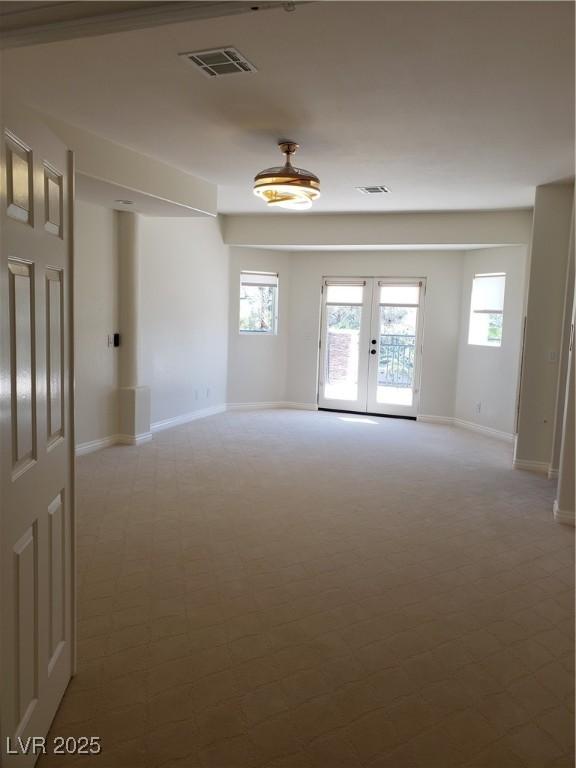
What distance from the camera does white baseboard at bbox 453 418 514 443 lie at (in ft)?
25.3

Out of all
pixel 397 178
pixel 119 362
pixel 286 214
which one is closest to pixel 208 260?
pixel 286 214

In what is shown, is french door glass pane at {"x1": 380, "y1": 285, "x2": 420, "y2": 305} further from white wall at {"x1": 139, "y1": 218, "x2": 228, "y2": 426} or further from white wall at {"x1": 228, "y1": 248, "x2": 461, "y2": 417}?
white wall at {"x1": 139, "y1": 218, "x2": 228, "y2": 426}

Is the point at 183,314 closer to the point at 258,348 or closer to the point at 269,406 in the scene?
the point at 258,348

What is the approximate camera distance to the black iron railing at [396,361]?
356 inches

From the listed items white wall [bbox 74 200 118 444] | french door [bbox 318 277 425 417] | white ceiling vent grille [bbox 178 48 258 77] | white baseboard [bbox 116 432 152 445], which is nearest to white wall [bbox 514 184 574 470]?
french door [bbox 318 277 425 417]

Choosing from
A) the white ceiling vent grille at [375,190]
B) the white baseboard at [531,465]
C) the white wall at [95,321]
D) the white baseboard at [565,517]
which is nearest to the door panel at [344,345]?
the white ceiling vent grille at [375,190]

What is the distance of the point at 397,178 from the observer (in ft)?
19.0

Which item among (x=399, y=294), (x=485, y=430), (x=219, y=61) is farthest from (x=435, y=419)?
(x=219, y=61)

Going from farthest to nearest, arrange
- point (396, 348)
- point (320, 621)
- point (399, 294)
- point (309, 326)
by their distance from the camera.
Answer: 1. point (309, 326)
2. point (396, 348)
3. point (399, 294)
4. point (320, 621)

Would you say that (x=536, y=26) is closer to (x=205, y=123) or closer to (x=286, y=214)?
(x=205, y=123)

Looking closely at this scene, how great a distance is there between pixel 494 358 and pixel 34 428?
7.12 metres

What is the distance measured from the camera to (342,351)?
9398mm

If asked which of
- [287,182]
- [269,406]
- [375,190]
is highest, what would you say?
[375,190]

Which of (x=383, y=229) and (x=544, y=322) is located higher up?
(x=383, y=229)
